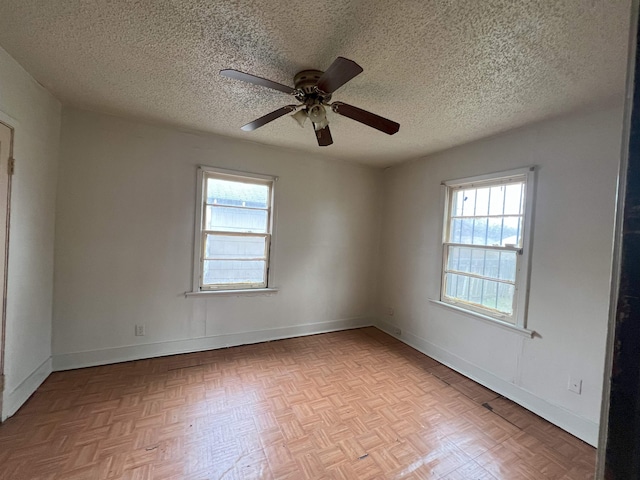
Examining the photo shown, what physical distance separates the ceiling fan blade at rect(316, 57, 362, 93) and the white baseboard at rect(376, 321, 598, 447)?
2.59m

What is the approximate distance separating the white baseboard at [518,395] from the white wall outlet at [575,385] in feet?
0.57

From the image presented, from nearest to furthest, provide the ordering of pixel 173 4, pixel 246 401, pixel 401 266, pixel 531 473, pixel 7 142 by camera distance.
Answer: pixel 173 4, pixel 531 473, pixel 7 142, pixel 246 401, pixel 401 266

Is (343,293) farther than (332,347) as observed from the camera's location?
Yes

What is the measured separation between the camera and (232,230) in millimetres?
3279

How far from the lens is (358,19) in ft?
4.51

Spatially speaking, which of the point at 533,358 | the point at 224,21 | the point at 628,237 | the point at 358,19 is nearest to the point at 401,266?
the point at 533,358

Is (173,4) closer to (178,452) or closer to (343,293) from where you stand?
(178,452)

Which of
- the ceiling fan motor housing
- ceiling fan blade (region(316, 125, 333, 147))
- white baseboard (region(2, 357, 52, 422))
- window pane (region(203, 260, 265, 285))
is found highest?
the ceiling fan motor housing

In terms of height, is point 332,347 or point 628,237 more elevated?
point 628,237

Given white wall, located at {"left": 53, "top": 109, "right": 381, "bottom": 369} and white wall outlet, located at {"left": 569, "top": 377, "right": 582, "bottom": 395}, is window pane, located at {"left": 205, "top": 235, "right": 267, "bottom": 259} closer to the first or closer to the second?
white wall, located at {"left": 53, "top": 109, "right": 381, "bottom": 369}

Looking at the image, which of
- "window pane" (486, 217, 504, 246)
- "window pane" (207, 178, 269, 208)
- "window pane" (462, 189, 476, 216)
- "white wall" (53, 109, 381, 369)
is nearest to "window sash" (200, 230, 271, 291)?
"white wall" (53, 109, 381, 369)

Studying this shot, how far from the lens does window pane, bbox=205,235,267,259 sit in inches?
126

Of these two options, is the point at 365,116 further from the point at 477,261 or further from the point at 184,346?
the point at 184,346

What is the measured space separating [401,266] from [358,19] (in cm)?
299
